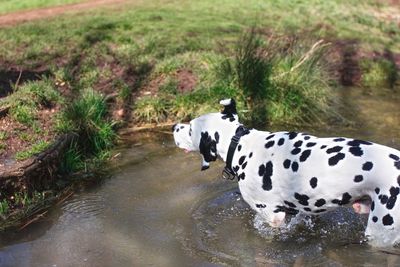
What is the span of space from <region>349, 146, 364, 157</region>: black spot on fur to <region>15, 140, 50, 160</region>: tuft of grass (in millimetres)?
3434

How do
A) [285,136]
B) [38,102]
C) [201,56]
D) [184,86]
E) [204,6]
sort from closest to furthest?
[285,136] < [38,102] < [184,86] < [201,56] < [204,6]

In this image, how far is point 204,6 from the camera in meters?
14.1

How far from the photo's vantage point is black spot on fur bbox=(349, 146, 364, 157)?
188 inches

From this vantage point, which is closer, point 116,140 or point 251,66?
point 116,140

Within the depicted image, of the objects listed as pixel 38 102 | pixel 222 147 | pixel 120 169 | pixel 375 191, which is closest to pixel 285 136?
pixel 222 147

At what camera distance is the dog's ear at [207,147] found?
219 inches

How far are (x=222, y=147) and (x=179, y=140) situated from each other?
1.90 feet

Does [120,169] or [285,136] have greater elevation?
[285,136]

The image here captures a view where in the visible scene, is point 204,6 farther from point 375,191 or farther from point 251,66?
point 375,191

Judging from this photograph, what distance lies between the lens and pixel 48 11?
13188 mm

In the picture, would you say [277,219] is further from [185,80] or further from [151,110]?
[185,80]

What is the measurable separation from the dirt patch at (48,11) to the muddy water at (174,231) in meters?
6.33

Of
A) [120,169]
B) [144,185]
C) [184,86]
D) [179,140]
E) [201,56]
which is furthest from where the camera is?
[201,56]

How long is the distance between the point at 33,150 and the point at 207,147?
7.03ft
